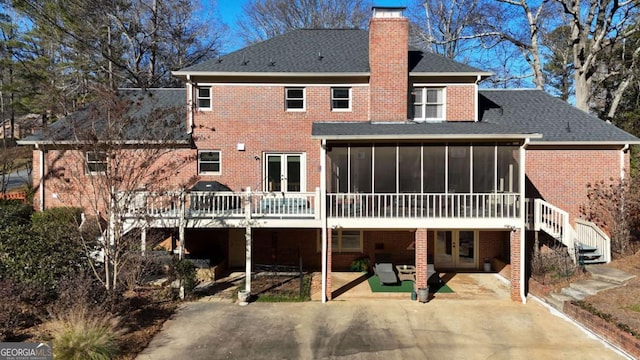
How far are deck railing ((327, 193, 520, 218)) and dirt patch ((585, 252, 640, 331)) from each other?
10.2ft

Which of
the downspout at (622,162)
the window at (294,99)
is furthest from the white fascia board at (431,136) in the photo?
the downspout at (622,162)

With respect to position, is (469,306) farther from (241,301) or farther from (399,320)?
(241,301)

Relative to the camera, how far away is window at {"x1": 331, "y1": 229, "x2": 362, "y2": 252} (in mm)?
15617

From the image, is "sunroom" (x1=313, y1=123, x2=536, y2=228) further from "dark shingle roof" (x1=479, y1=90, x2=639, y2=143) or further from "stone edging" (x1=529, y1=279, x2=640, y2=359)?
"dark shingle roof" (x1=479, y1=90, x2=639, y2=143)

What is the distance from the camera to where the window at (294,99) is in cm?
1573

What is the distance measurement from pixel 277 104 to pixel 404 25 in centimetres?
598

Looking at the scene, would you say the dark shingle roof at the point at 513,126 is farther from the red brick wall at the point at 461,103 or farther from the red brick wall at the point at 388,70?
the red brick wall at the point at 388,70

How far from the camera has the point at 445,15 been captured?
2977cm

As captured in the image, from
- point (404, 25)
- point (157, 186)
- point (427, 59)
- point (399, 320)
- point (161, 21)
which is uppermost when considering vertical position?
point (161, 21)

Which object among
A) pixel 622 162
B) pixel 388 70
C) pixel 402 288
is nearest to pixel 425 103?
pixel 388 70

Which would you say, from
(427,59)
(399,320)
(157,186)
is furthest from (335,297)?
(427,59)

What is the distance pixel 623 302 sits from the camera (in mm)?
10008

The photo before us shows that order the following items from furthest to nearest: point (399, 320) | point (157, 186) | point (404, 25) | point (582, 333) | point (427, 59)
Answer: point (427, 59)
point (404, 25)
point (157, 186)
point (399, 320)
point (582, 333)

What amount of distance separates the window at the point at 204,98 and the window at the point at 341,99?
5.11 meters
